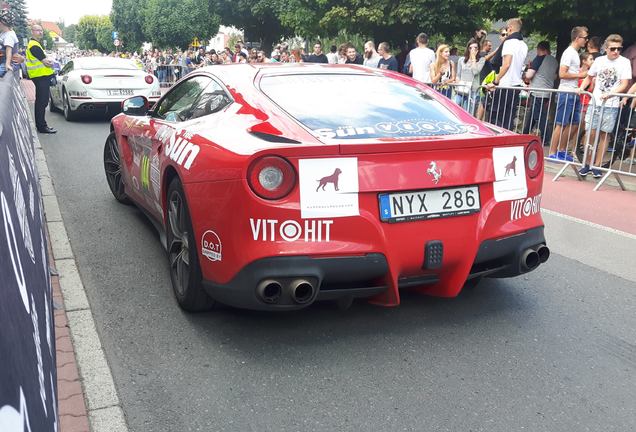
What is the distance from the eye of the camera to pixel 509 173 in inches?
146

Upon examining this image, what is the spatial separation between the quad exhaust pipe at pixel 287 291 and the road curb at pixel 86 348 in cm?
83

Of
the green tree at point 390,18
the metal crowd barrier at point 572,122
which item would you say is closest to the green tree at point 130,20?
the green tree at point 390,18

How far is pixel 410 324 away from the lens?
3854 millimetres

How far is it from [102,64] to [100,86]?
104 centimetres

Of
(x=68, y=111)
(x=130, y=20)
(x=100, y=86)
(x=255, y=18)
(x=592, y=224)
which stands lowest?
(x=130, y=20)

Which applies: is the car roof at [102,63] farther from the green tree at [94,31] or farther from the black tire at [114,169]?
the green tree at [94,31]

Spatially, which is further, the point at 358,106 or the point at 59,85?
the point at 59,85

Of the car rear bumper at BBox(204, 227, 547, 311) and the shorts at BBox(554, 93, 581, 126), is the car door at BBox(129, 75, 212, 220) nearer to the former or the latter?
the car rear bumper at BBox(204, 227, 547, 311)

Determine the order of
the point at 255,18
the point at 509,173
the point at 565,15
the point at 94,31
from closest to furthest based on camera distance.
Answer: the point at 509,173 → the point at 565,15 → the point at 255,18 → the point at 94,31

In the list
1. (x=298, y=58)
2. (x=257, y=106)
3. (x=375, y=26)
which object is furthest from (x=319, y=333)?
(x=375, y=26)

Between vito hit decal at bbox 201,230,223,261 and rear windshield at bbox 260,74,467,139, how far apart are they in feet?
2.51

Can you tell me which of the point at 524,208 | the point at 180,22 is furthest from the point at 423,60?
the point at 180,22

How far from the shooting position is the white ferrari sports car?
1348 centimetres

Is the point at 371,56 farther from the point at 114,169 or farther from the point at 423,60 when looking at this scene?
the point at 114,169
